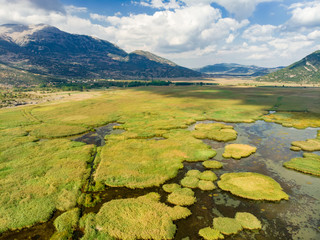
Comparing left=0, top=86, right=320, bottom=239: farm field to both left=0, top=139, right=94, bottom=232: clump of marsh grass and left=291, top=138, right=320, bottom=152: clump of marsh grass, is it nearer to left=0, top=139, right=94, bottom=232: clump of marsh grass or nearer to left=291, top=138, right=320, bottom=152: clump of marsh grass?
left=0, top=139, right=94, bottom=232: clump of marsh grass

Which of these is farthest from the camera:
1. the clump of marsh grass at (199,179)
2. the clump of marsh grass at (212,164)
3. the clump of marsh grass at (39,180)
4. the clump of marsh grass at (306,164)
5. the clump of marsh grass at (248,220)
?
the clump of marsh grass at (212,164)

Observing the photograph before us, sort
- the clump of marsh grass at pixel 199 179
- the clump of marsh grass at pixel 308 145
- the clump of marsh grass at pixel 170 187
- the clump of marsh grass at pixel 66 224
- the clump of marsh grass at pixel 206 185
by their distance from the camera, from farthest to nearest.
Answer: the clump of marsh grass at pixel 308 145 < the clump of marsh grass at pixel 199 179 < the clump of marsh grass at pixel 206 185 < the clump of marsh grass at pixel 170 187 < the clump of marsh grass at pixel 66 224

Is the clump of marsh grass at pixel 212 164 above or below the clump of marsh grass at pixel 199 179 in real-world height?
above

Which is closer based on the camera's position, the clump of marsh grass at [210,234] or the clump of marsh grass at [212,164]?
the clump of marsh grass at [210,234]

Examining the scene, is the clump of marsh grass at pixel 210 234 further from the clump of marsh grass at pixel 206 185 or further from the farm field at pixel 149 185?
the clump of marsh grass at pixel 206 185

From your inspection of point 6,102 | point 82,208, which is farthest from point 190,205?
point 6,102

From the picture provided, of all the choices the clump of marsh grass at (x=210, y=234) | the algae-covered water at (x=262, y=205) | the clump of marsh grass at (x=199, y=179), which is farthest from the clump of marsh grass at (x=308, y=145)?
the clump of marsh grass at (x=210, y=234)

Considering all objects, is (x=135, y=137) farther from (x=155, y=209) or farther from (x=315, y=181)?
(x=315, y=181)
